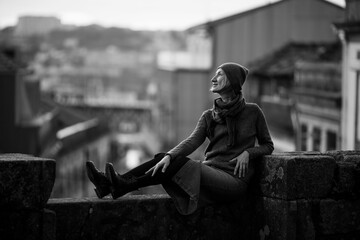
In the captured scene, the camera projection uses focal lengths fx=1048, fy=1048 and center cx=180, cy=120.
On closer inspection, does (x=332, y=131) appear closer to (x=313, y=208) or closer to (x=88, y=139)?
(x=313, y=208)

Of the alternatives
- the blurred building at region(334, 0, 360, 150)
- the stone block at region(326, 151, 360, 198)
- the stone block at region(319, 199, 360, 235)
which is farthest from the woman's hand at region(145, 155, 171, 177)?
the blurred building at region(334, 0, 360, 150)

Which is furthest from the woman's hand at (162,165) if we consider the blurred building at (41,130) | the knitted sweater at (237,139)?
the blurred building at (41,130)

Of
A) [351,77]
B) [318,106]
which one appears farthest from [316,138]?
[351,77]

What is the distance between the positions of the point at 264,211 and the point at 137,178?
1262mm

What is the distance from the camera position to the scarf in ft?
31.2

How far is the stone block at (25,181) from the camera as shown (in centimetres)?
805

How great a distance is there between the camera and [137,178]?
904 cm

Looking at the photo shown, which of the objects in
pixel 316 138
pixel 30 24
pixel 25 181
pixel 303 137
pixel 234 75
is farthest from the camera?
pixel 30 24

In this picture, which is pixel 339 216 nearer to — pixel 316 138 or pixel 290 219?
pixel 290 219

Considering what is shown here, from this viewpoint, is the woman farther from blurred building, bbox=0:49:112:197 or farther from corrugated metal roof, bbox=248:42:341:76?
blurred building, bbox=0:49:112:197

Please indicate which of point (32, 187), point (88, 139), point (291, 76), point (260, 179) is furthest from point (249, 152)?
point (88, 139)

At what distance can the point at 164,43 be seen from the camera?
171500 millimetres

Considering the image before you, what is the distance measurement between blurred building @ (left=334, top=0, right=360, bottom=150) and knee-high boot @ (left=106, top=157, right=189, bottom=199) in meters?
17.2

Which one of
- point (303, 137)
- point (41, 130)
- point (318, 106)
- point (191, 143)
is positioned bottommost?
point (41, 130)
